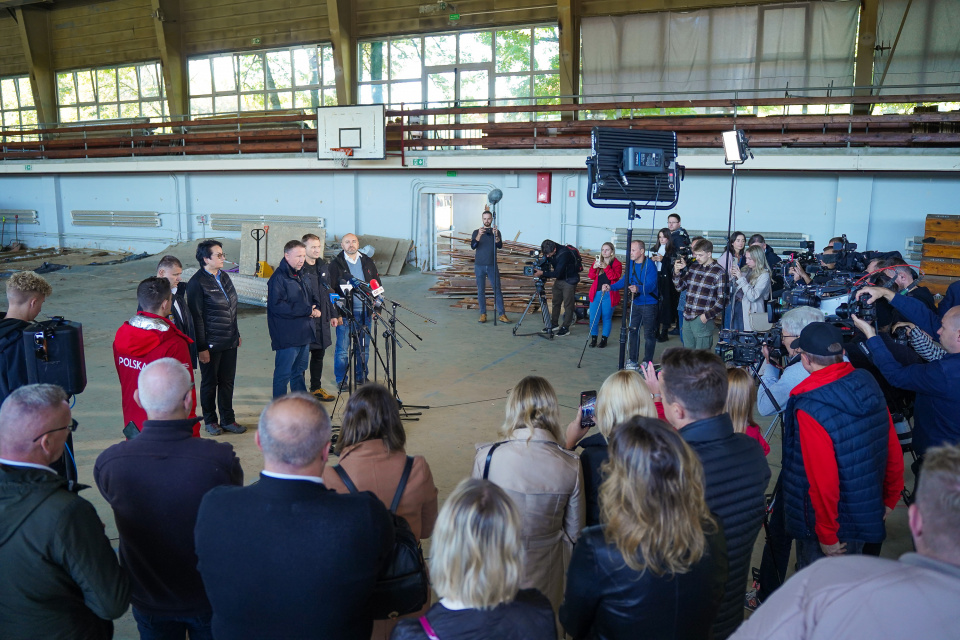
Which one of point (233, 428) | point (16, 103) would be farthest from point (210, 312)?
point (16, 103)

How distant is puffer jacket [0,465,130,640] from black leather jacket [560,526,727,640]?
56.1 inches

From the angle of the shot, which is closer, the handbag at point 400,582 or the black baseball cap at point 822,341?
the handbag at point 400,582

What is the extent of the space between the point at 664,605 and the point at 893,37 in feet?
49.7

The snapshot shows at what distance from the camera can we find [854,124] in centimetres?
1235

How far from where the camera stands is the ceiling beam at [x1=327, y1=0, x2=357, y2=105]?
55.2 ft

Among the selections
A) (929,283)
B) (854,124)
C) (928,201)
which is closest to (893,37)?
(854,124)

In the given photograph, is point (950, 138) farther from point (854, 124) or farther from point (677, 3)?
point (677, 3)

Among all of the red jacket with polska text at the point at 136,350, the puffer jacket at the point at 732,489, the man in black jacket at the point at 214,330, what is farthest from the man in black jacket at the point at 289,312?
the puffer jacket at the point at 732,489

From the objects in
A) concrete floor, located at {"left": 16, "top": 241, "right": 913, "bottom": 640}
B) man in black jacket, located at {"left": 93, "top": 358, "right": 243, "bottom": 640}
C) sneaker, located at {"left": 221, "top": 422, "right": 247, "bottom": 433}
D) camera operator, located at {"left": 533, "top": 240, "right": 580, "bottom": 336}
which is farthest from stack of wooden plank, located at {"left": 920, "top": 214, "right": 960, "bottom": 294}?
man in black jacket, located at {"left": 93, "top": 358, "right": 243, "bottom": 640}

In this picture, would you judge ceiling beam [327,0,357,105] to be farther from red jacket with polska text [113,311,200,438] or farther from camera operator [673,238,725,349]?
red jacket with polska text [113,311,200,438]

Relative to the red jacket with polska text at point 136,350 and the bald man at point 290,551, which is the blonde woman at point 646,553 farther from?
the red jacket with polska text at point 136,350

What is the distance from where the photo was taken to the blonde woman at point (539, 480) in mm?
2580

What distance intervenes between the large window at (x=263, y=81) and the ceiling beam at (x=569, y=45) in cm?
610

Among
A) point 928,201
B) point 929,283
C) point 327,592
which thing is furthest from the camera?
point 928,201
